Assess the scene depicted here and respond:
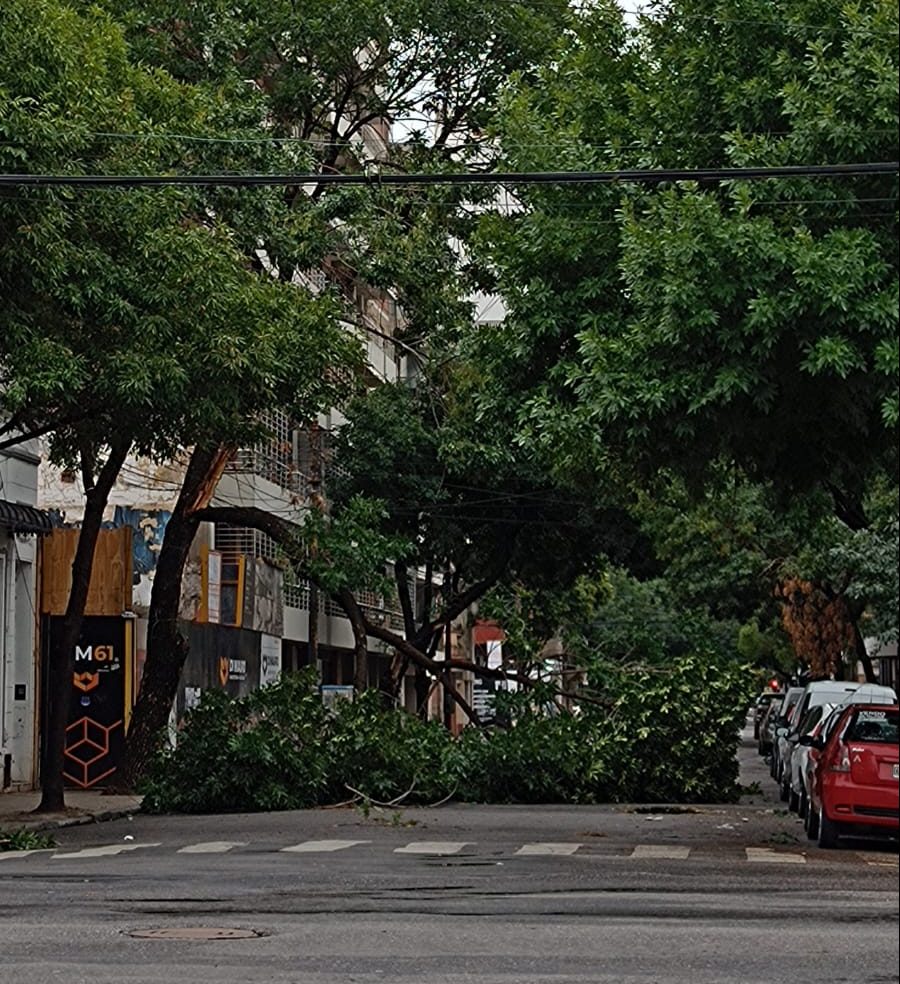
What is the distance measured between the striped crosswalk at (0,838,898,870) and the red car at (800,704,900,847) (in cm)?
39

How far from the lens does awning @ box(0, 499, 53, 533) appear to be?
30.4 metres

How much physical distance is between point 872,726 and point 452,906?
27.3 feet

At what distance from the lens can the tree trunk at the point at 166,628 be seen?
31250 mm

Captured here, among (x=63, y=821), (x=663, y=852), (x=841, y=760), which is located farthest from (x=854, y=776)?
(x=63, y=821)

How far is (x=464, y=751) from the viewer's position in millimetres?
31016

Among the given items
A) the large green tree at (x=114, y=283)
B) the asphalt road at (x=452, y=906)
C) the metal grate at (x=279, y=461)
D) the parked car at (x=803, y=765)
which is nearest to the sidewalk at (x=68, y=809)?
the asphalt road at (x=452, y=906)

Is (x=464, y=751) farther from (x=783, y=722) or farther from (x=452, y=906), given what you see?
(x=452, y=906)

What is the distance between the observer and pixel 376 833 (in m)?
24.3

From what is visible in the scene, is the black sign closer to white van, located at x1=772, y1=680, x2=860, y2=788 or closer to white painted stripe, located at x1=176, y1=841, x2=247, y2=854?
white van, located at x1=772, y1=680, x2=860, y2=788

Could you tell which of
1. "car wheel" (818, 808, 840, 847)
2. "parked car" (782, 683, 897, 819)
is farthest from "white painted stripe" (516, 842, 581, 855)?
"parked car" (782, 683, 897, 819)

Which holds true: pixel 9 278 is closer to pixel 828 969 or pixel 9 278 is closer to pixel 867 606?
pixel 828 969

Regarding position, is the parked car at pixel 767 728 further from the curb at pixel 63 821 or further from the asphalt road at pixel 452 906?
the asphalt road at pixel 452 906

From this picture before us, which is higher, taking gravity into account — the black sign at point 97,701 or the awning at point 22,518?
the awning at point 22,518

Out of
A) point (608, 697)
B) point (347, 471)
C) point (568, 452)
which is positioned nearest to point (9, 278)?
point (568, 452)
